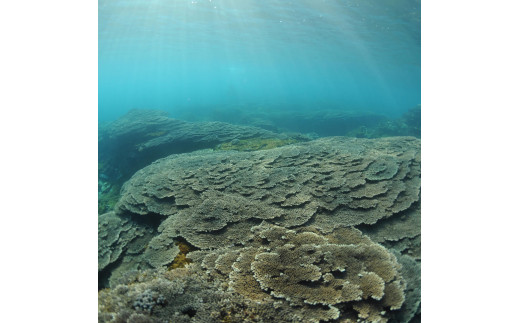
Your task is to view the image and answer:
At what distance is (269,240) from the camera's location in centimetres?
476

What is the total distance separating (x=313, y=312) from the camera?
354cm

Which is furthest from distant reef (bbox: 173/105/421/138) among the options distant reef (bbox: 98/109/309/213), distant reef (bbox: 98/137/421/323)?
distant reef (bbox: 98/137/421/323)

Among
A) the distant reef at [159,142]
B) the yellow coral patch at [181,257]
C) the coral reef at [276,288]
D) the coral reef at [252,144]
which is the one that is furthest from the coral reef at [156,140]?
the coral reef at [276,288]

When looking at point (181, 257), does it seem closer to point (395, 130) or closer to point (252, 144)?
point (252, 144)

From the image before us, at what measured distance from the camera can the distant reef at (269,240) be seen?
360 centimetres

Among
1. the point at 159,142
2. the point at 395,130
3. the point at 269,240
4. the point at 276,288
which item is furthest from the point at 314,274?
the point at 395,130

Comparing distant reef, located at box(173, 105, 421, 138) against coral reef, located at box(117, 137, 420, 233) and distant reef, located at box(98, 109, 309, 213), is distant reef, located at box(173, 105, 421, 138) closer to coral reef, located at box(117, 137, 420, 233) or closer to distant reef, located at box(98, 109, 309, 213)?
distant reef, located at box(98, 109, 309, 213)

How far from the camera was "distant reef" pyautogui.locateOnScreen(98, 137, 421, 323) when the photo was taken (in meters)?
3.60

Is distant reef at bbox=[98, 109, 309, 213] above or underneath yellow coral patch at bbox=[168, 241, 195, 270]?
above

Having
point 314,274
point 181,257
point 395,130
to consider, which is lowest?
point 181,257

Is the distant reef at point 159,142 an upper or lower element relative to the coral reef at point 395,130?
lower

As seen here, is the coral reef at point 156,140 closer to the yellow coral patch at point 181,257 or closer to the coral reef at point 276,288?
the yellow coral patch at point 181,257
